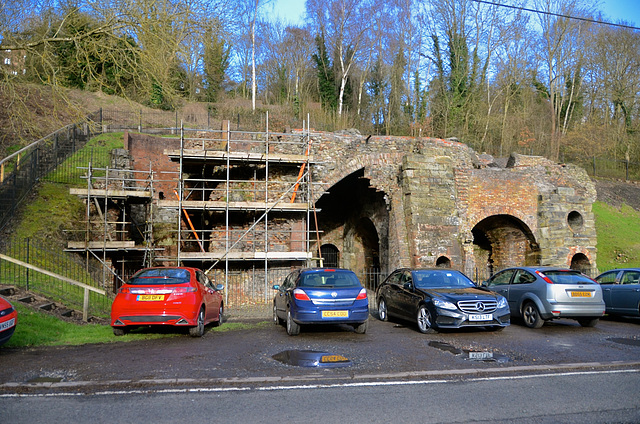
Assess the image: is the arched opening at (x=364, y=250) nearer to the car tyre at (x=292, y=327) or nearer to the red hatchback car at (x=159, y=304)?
the car tyre at (x=292, y=327)

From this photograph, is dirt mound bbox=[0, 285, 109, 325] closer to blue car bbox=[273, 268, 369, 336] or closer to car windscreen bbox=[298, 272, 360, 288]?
blue car bbox=[273, 268, 369, 336]

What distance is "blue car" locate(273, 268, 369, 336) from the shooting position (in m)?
9.67

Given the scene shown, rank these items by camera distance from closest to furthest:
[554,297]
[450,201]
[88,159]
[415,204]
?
1. [554,297]
2. [415,204]
3. [450,201]
4. [88,159]

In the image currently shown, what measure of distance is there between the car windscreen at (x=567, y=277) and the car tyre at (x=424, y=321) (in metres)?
3.19

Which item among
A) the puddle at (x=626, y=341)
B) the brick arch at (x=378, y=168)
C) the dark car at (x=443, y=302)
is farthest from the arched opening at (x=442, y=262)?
the puddle at (x=626, y=341)

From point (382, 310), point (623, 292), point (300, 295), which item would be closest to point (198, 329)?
point (300, 295)

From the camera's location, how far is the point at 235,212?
18.5 metres

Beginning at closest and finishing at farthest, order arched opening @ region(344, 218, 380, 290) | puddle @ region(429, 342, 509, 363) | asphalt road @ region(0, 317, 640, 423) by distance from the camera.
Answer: asphalt road @ region(0, 317, 640, 423)
puddle @ region(429, 342, 509, 363)
arched opening @ region(344, 218, 380, 290)

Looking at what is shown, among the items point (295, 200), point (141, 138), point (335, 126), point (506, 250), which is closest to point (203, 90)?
point (335, 126)

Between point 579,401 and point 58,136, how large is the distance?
898 inches

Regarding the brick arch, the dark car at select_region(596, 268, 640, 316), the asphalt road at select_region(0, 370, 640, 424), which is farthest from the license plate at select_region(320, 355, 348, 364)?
the brick arch

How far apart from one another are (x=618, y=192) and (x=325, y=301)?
105 ft

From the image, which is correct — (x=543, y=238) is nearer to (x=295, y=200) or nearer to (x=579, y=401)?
A: (x=295, y=200)

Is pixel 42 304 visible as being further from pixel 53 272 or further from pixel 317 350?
pixel 317 350
